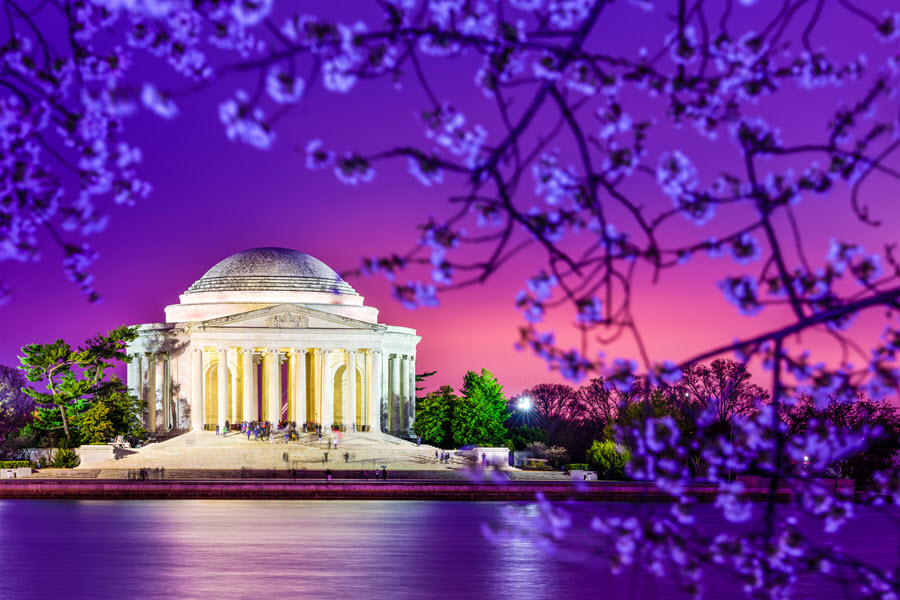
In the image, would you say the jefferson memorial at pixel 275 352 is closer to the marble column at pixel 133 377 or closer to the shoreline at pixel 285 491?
the marble column at pixel 133 377

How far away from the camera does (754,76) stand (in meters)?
14.3

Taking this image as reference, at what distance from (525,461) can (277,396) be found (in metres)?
27.5

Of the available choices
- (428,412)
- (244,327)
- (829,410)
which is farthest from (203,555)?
(428,412)

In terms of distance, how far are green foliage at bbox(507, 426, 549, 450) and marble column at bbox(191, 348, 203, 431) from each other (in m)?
30.1

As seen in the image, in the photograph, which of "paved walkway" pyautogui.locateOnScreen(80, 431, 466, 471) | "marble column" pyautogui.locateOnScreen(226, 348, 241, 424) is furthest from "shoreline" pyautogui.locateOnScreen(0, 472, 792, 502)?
"marble column" pyautogui.locateOnScreen(226, 348, 241, 424)

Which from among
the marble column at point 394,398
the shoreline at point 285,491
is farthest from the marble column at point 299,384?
the shoreline at point 285,491

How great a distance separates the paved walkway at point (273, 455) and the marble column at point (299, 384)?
12.2m

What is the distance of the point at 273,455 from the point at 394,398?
33.0 m

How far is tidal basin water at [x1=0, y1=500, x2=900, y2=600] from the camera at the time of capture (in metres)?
33.0

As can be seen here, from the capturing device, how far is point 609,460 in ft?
331

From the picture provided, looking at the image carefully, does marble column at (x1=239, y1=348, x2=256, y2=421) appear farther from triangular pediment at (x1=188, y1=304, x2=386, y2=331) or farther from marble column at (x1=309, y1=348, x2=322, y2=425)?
marble column at (x1=309, y1=348, x2=322, y2=425)

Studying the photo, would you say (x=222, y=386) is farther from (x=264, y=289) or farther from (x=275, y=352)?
(x=264, y=289)

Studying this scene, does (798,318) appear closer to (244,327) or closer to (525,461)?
(525,461)

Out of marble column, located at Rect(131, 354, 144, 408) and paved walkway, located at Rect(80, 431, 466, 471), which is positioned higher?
marble column, located at Rect(131, 354, 144, 408)
